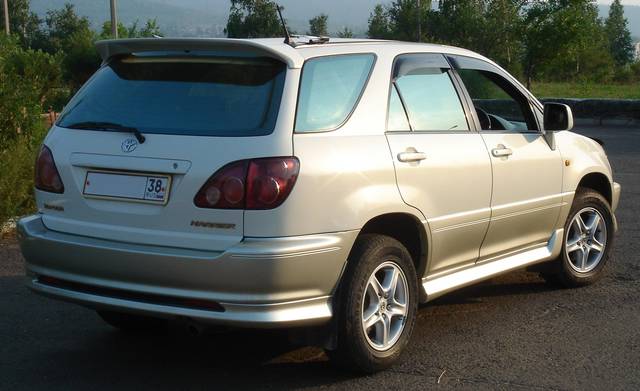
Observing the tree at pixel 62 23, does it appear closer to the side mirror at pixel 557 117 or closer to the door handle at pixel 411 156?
the side mirror at pixel 557 117

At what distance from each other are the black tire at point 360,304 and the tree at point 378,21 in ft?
182

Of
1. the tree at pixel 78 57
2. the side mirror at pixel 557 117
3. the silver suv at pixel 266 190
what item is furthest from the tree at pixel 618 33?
the silver suv at pixel 266 190

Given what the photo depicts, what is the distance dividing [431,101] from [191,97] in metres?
1.60

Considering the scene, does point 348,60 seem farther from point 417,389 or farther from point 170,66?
point 417,389

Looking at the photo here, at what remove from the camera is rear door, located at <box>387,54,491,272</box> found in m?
5.45

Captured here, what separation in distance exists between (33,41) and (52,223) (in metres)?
56.1

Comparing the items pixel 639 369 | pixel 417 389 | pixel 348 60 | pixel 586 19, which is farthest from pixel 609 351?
pixel 586 19

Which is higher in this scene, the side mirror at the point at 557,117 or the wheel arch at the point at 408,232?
the side mirror at the point at 557,117

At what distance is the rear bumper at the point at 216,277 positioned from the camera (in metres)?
4.59

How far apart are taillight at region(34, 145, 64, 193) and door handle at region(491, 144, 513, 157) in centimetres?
264

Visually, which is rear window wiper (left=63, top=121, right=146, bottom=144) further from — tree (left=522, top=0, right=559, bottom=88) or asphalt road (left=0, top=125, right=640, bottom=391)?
tree (left=522, top=0, right=559, bottom=88)

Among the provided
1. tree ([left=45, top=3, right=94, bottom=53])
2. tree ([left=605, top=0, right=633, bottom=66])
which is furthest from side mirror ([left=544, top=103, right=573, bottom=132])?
tree ([left=605, top=0, right=633, bottom=66])

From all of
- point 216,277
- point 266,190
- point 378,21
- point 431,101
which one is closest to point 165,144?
point 266,190

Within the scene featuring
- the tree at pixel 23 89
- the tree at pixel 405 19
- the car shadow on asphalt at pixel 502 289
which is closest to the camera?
the car shadow on asphalt at pixel 502 289
